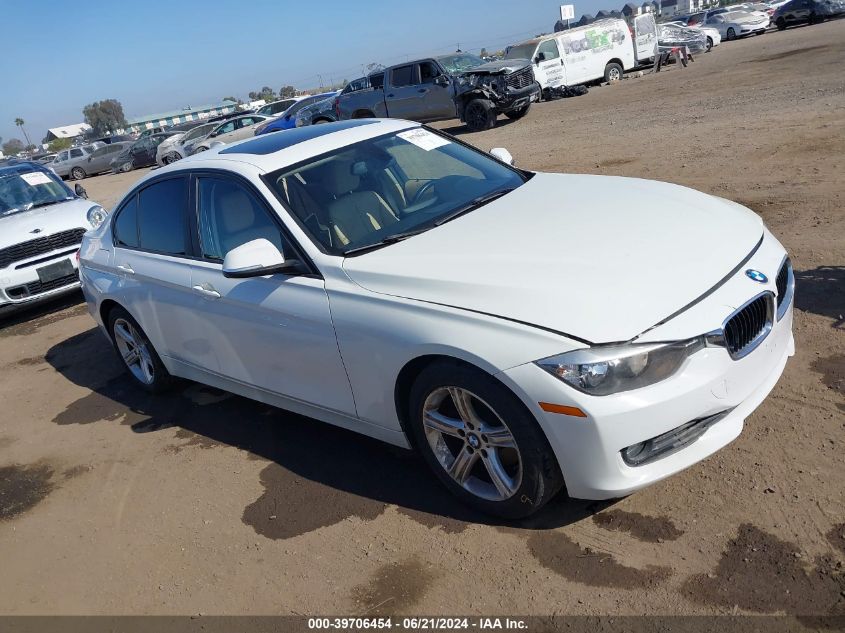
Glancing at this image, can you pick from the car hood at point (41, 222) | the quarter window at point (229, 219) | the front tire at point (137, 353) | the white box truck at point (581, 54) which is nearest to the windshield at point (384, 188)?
the quarter window at point (229, 219)

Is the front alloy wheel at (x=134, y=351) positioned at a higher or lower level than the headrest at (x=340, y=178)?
lower

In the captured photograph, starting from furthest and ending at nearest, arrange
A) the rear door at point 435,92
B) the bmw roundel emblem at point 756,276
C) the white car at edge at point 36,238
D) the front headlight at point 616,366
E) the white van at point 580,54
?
1. the white van at point 580,54
2. the rear door at point 435,92
3. the white car at edge at point 36,238
4. the bmw roundel emblem at point 756,276
5. the front headlight at point 616,366

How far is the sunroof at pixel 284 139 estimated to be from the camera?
446 centimetres

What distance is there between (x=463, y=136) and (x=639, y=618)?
1656 centimetres

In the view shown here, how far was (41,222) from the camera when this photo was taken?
875 cm

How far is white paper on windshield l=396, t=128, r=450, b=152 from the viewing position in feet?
15.3

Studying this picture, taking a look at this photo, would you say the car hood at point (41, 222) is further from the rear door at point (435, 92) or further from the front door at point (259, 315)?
the rear door at point (435, 92)

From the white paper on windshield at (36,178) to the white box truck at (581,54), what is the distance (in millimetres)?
15488

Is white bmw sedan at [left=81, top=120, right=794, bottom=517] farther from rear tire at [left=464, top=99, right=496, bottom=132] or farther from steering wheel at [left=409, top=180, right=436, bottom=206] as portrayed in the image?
rear tire at [left=464, top=99, right=496, bottom=132]

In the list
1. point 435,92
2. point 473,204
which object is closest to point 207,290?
point 473,204

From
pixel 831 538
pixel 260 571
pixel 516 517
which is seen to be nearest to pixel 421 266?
pixel 516 517

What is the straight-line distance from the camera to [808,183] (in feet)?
24.5

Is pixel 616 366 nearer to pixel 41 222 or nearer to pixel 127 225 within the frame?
pixel 127 225

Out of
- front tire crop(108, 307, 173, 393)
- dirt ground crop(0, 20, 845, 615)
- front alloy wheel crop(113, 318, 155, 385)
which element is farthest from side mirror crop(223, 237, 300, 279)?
front alloy wheel crop(113, 318, 155, 385)
